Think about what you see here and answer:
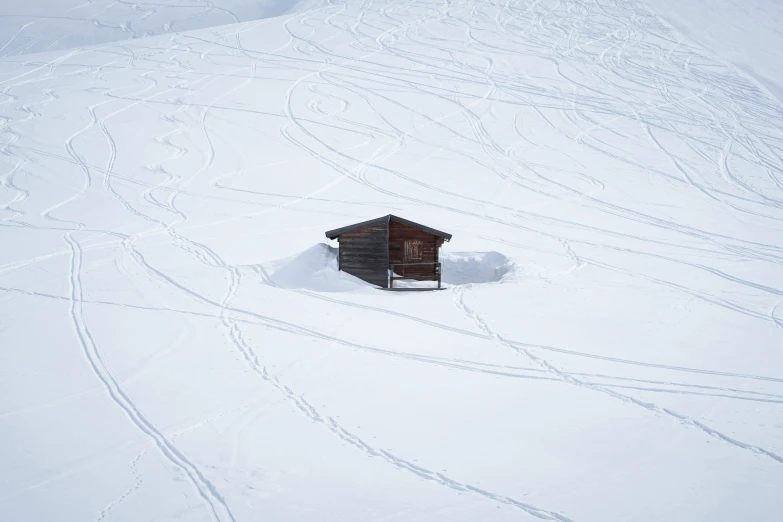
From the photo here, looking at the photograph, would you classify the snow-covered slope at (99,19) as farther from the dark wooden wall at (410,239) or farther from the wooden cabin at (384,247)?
the dark wooden wall at (410,239)

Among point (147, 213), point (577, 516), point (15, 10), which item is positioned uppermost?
point (15, 10)

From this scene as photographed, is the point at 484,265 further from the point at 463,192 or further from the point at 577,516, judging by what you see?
the point at 577,516

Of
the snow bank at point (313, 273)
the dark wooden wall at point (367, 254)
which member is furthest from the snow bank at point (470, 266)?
the snow bank at point (313, 273)

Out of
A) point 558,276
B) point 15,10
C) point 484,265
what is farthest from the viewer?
point 15,10

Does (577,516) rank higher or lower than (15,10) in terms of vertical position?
lower

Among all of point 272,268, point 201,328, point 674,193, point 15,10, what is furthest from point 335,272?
point 15,10

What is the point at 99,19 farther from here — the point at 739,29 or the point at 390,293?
the point at 739,29

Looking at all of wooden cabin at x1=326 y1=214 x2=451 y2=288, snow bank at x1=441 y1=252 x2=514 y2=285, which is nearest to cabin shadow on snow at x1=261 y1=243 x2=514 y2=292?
snow bank at x1=441 y1=252 x2=514 y2=285
